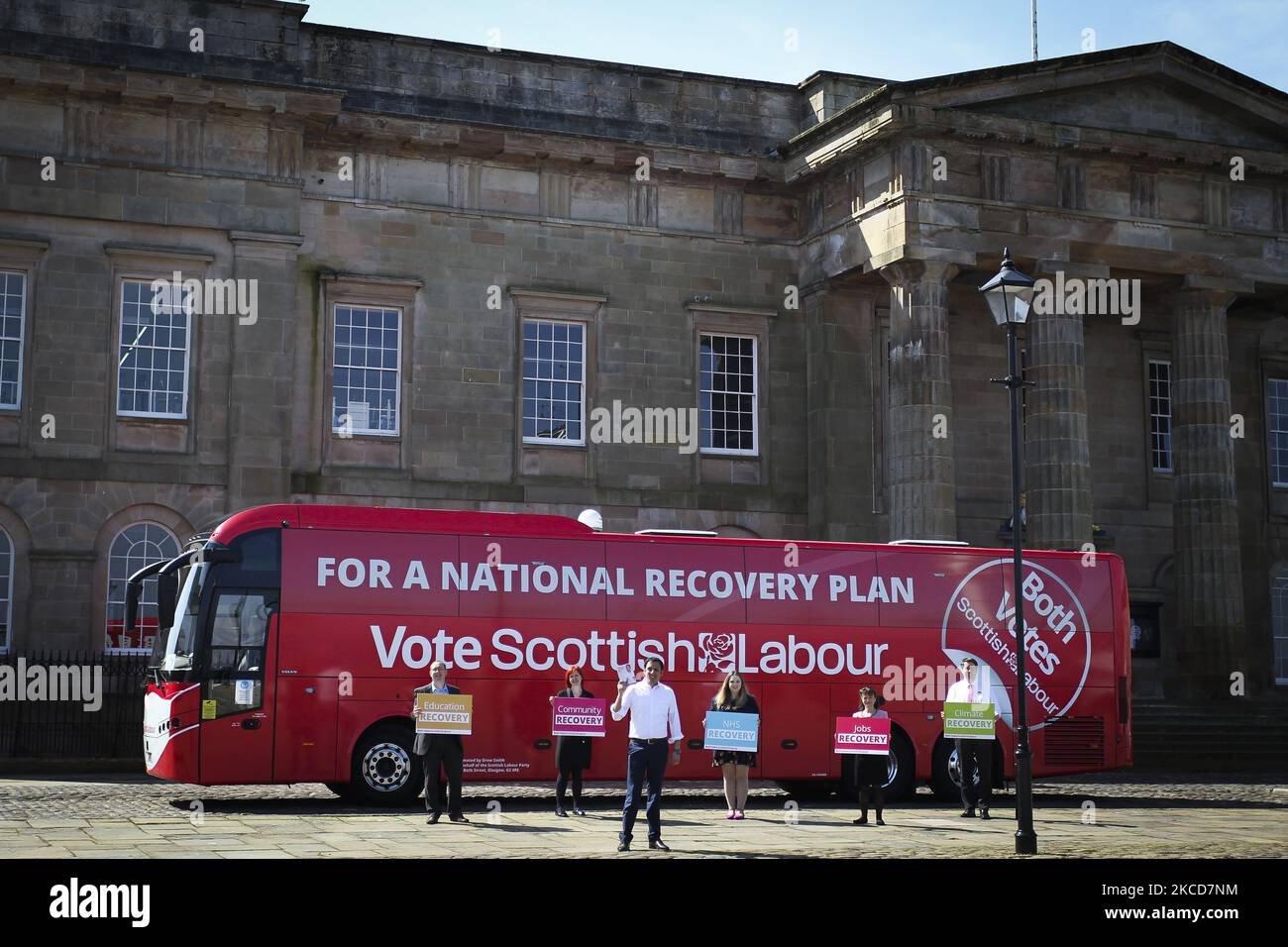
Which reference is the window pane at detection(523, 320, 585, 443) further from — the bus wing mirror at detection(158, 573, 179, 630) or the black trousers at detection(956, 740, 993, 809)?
the black trousers at detection(956, 740, 993, 809)

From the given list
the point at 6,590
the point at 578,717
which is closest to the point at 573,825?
the point at 578,717

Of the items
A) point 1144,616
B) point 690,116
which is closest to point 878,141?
point 690,116

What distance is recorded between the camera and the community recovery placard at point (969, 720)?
69.9 feet

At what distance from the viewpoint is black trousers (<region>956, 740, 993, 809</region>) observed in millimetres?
21484

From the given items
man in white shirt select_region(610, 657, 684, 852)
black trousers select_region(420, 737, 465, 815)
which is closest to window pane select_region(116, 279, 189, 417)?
black trousers select_region(420, 737, 465, 815)

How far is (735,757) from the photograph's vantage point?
20.4m

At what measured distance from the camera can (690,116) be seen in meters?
34.9

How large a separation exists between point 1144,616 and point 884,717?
18661 millimetres

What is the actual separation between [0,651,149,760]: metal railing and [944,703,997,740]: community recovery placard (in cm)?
1326

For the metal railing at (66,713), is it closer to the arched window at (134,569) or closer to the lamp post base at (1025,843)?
the arched window at (134,569)

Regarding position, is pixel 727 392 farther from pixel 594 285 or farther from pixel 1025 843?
pixel 1025 843

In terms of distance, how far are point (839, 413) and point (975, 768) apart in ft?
45.5

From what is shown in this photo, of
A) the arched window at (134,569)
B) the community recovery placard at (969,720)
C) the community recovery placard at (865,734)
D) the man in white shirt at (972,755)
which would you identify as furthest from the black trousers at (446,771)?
the arched window at (134,569)
